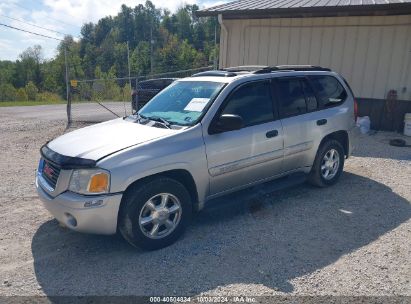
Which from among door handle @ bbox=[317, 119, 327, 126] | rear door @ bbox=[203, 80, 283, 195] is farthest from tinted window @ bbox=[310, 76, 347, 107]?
rear door @ bbox=[203, 80, 283, 195]

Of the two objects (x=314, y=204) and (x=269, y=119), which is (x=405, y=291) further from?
(x=269, y=119)

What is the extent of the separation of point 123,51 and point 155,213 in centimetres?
7846

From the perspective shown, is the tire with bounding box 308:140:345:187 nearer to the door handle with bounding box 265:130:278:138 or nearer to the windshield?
the door handle with bounding box 265:130:278:138

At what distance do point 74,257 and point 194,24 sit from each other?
3608 inches

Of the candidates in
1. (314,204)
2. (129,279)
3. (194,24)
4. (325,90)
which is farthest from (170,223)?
(194,24)

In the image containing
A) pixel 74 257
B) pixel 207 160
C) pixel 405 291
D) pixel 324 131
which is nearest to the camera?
pixel 405 291

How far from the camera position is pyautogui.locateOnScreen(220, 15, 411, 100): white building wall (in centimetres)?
885

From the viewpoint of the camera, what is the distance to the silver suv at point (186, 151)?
3.24 m

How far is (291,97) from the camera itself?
4.68 m

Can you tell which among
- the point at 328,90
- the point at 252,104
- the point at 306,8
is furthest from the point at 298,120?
the point at 306,8

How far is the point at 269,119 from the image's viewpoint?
4.34 m

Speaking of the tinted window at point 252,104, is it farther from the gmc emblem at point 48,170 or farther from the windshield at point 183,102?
the gmc emblem at point 48,170

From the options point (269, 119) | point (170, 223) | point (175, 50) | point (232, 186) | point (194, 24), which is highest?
point (194, 24)

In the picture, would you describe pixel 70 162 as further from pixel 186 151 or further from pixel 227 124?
pixel 227 124
